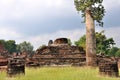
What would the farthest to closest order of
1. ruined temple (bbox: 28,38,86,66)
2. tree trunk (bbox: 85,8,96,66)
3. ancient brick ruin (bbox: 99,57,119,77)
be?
ruined temple (bbox: 28,38,86,66)
tree trunk (bbox: 85,8,96,66)
ancient brick ruin (bbox: 99,57,119,77)

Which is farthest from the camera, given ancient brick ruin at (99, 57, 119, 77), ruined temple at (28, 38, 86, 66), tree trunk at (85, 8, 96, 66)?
ruined temple at (28, 38, 86, 66)

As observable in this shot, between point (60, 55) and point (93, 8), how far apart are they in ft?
25.1

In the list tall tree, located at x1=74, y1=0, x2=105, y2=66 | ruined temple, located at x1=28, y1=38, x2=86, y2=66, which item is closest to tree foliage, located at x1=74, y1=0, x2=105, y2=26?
tall tree, located at x1=74, y1=0, x2=105, y2=66

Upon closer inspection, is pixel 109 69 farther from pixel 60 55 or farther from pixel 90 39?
pixel 60 55

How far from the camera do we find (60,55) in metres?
29.6

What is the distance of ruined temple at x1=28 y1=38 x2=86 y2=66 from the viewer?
95.1 feet

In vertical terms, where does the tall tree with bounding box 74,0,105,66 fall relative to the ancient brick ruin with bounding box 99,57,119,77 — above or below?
above

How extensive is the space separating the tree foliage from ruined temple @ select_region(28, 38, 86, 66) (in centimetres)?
636

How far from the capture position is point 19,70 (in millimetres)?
14930

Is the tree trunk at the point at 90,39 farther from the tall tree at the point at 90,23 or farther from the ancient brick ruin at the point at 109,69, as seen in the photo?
the ancient brick ruin at the point at 109,69

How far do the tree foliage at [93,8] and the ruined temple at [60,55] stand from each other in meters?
6.36

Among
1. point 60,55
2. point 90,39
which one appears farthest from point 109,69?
point 60,55

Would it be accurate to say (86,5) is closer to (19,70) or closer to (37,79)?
(19,70)

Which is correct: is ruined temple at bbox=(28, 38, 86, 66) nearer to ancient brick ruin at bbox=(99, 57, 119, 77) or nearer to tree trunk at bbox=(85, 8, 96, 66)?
tree trunk at bbox=(85, 8, 96, 66)
